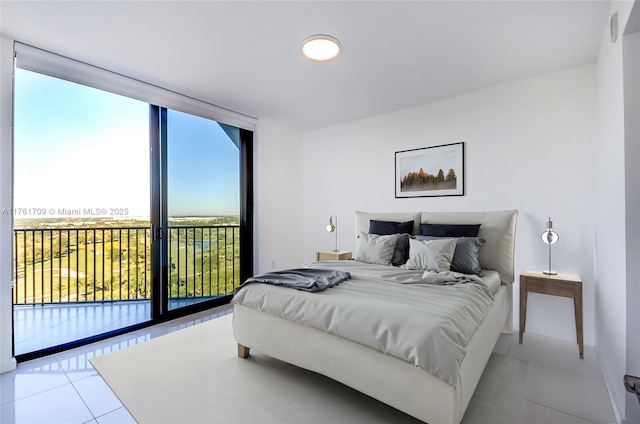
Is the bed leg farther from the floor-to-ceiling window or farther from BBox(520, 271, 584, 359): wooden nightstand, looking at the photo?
BBox(520, 271, 584, 359): wooden nightstand

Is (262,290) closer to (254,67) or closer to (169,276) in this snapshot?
(169,276)

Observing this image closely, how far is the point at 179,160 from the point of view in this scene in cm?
347

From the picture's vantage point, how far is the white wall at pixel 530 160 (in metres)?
2.70

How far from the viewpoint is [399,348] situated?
1.41m

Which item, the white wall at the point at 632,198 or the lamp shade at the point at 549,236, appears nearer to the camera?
the white wall at the point at 632,198

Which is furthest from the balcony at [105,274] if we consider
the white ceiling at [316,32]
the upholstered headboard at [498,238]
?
the upholstered headboard at [498,238]

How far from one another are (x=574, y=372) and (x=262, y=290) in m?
2.37

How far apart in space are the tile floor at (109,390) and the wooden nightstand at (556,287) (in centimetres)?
25

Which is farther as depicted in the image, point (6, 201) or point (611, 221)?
point (6, 201)

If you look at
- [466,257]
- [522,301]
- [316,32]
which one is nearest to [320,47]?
[316,32]

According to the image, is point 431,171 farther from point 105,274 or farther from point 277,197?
point 105,274

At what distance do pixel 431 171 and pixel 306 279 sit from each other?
7.66 ft

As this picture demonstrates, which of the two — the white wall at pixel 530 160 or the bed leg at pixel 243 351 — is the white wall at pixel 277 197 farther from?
the bed leg at pixel 243 351

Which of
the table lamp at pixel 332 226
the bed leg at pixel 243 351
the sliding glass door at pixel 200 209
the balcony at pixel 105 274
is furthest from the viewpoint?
the table lamp at pixel 332 226
